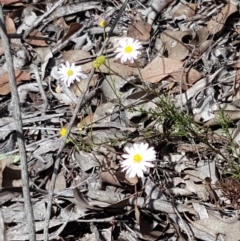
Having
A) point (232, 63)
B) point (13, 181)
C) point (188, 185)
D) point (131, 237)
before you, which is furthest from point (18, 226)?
point (232, 63)

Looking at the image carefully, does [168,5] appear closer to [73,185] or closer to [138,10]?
[138,10]

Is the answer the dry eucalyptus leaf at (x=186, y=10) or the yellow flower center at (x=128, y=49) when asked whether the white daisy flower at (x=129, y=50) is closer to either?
the yellow flower center at (x=128, y=49)

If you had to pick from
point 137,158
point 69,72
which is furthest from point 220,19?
point 137,158

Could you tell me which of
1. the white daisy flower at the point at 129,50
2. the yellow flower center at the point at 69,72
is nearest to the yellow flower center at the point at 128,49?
the white daisy flower at the point at 129,50

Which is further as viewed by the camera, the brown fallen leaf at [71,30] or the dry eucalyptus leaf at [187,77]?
the brown fallen leaf at [71,30]

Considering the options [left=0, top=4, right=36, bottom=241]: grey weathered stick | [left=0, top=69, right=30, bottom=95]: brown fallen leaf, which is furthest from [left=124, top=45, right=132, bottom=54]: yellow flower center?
[left=0, top=4, right=36, bottom=241]: grey weathered stick
